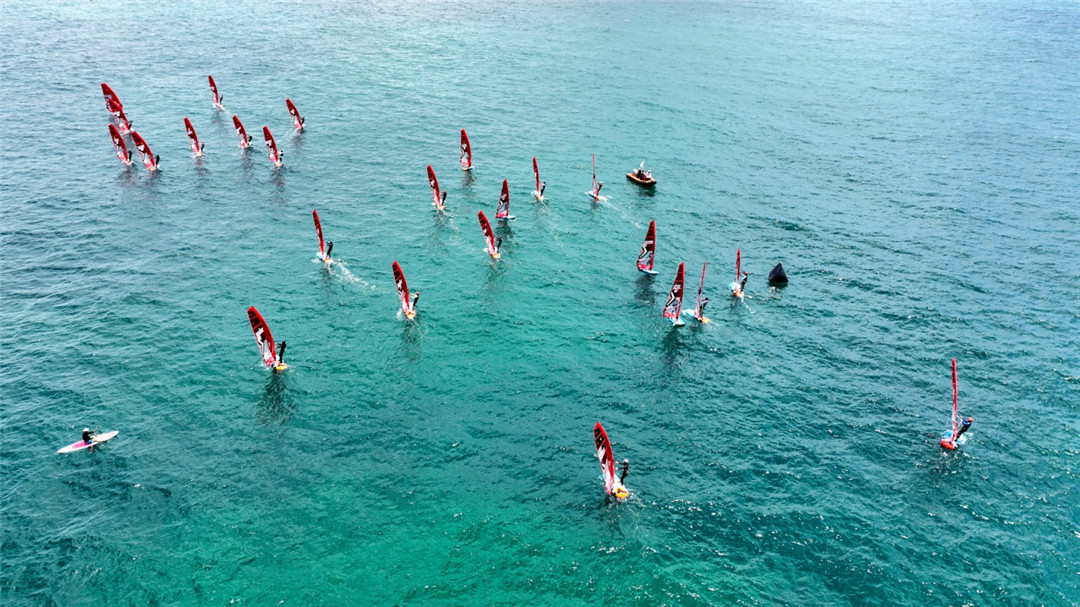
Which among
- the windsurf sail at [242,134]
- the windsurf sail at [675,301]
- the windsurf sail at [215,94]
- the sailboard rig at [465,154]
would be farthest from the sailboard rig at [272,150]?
the windsurf sail at [675,301]

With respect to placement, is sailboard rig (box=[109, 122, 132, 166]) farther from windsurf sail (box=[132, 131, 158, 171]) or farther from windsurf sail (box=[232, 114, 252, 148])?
windsurf sail (box=[232, 114, 252, 148])

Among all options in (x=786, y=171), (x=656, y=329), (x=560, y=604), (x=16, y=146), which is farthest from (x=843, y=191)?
(x=16, y=146)

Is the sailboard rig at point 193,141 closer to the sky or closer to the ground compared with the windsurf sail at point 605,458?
closer to the sky

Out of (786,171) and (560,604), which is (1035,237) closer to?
(786,171)

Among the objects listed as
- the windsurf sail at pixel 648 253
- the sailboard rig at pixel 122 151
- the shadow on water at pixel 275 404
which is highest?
the sailboard rig at pixel 122 151

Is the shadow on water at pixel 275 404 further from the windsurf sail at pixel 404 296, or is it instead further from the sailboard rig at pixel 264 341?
the windsurf sail at pixel 404 296

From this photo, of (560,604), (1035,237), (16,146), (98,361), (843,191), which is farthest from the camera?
(16,146)

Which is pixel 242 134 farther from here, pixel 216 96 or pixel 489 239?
pixel 489 239

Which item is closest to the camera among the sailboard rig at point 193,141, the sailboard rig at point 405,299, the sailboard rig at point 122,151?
the sailboard rig at point 405,299
